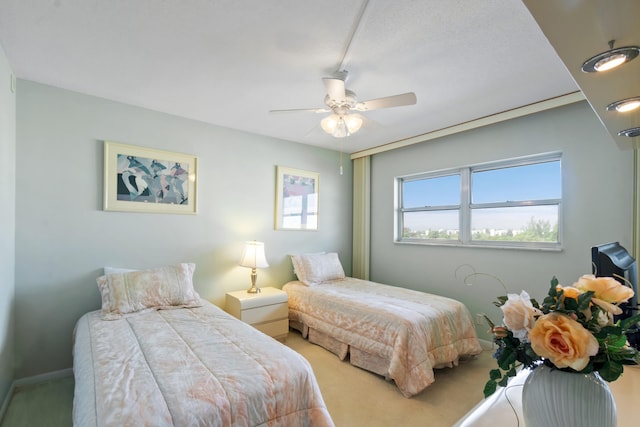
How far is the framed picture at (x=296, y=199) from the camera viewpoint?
395 cm

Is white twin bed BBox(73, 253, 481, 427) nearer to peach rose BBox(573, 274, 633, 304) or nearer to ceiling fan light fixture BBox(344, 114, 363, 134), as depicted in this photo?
peach rose BBox(573, 274, 633, 304)

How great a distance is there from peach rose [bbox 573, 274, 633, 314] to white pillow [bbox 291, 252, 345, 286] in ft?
10.2

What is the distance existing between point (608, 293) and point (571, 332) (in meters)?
0.18

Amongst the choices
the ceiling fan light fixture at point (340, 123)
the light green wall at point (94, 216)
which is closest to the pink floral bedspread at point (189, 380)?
the light green wall at point (94, 216)

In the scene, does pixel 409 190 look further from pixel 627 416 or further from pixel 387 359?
pixel 627 416

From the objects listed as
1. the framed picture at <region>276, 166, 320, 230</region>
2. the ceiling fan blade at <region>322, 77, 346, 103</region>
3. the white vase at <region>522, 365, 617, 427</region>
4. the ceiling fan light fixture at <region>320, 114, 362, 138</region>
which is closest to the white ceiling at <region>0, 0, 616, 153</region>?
the ceiling fan blade at <region>322, 77, 346, 103</region>

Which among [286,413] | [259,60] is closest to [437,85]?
[259,60]

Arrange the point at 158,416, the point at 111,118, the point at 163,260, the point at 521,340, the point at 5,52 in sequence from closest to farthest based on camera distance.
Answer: the point at 521,340 → the point at 158,416 → the point at 5,52 → the point at 111,118 → the point at 163,260

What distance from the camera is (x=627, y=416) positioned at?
0.89 m

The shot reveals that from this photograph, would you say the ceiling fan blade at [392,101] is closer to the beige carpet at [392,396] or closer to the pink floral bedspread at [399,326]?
the pink floral bedspread at [399,326]

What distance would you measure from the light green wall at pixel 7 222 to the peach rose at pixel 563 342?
9.46 ft

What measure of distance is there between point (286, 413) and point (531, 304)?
1.28 metres

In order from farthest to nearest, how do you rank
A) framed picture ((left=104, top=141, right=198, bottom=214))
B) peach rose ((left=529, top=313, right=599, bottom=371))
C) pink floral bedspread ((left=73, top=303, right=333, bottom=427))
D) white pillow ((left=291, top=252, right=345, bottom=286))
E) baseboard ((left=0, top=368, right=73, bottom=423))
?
white pillow ((left=291, top=252, right=345, bottom=286)), framed picture ((left=104, top=141, right=198, bottom=214)), baseboard ((left=0, top=368, right=73, bottom=423)), pink floral bedspread ((left=73, top=303, right=333, bottom=427)), peach rose ((left=529, top=313, right=599, bottom=371))

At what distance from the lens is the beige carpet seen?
6.67 ft
